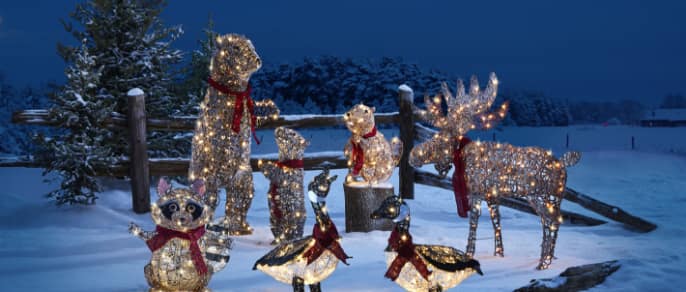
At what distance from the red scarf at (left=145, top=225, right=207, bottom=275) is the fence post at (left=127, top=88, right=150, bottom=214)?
373cm

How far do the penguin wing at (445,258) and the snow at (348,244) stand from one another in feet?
3.00

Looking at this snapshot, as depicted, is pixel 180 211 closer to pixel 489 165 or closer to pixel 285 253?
pixel 285 253

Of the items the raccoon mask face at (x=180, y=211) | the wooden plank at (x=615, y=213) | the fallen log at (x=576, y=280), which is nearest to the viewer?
the raccoon mask face at (x=180, y=211)

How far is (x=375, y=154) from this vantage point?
5.67 m

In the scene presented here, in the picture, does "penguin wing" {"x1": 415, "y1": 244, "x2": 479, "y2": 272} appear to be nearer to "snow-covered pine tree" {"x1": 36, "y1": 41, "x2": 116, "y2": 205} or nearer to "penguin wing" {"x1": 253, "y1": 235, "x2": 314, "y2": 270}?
"penguin wing" {"x1": 253, "y1": 235, "x2": 314, "y2": 270}

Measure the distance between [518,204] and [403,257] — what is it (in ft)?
15.2

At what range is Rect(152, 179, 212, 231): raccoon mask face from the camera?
10.7 ft

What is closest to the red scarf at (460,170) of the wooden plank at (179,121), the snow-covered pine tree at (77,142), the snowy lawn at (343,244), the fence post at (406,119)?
the snowy lawn at (343,244)

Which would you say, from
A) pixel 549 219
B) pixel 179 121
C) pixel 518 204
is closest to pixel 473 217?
pixel 549 219

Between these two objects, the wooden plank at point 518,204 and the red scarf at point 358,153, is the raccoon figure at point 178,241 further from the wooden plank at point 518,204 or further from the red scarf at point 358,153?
the wooden plank at point 518,204

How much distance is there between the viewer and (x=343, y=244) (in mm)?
5375

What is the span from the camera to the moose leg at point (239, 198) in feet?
17.7

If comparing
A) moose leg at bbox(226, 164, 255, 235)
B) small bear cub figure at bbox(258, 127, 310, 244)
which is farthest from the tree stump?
moose leg at bbox(226, 164, 255, 235)

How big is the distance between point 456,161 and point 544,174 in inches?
28.6
